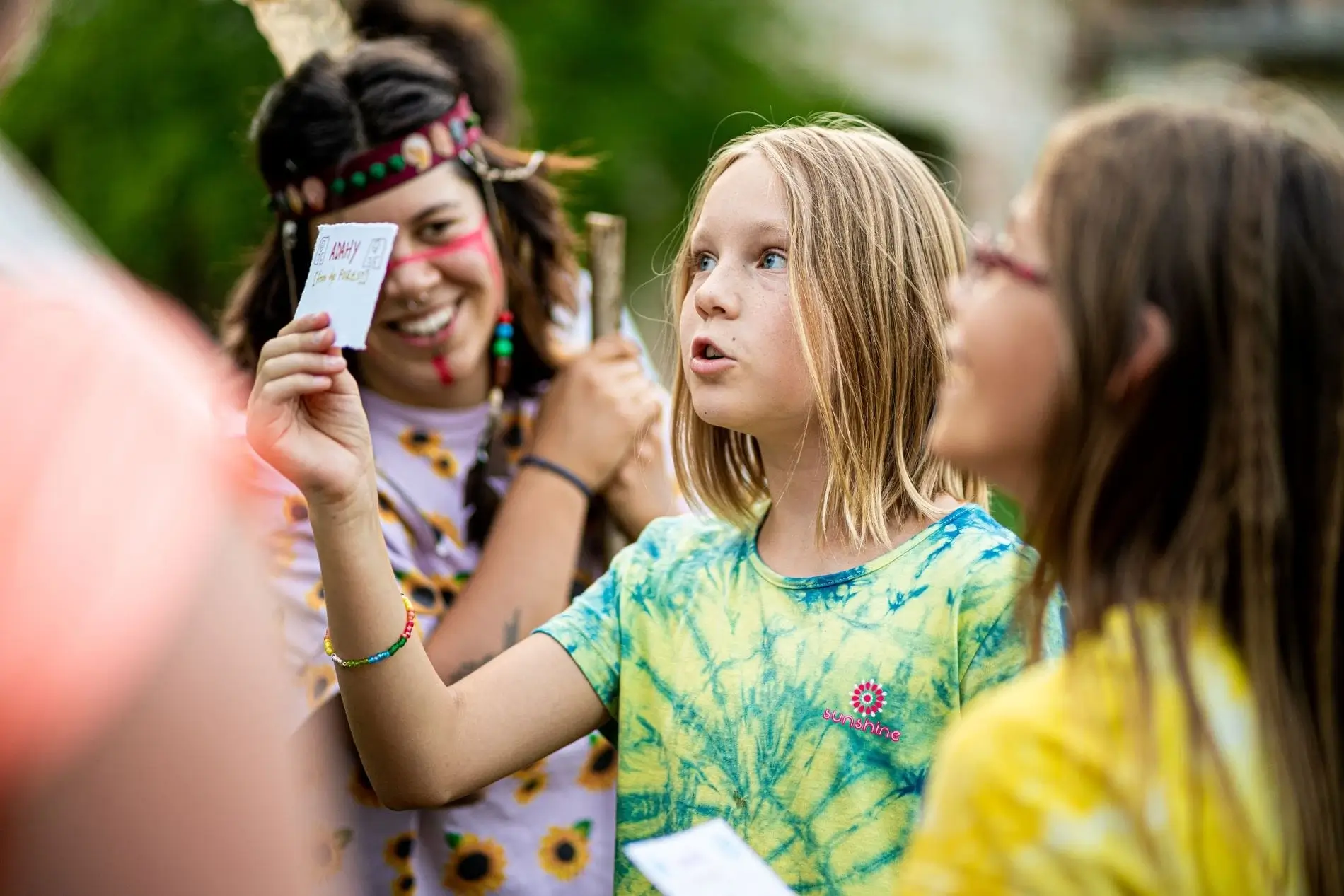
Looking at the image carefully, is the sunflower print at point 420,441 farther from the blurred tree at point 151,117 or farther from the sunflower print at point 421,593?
the blurred tree at point 151,117

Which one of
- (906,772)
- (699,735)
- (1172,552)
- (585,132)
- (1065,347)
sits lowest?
(585,132)

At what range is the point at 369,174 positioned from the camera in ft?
8.25

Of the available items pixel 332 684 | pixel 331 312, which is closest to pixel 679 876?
pixel 331 312

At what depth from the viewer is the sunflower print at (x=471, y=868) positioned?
222 centimetres

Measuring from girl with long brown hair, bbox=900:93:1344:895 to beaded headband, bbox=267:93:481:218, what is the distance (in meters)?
1.60

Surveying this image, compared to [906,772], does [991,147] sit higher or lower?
lower

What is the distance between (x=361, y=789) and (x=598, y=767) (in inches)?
16.5

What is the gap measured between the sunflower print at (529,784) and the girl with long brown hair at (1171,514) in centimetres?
129

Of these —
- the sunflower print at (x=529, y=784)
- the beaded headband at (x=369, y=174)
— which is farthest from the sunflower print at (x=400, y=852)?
the beaded headband at (x=369, y=174)

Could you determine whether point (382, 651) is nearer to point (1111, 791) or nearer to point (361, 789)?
point (361, 789)

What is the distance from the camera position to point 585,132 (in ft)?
22.3

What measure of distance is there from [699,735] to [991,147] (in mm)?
11755

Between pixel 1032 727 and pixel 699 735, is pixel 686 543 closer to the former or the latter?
pixel 699 735

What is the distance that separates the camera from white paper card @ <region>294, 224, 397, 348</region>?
1781mm
